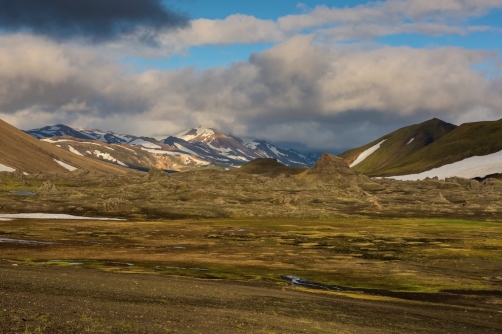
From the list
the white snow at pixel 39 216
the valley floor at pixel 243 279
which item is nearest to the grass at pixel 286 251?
the valley floor at pixel 243 279

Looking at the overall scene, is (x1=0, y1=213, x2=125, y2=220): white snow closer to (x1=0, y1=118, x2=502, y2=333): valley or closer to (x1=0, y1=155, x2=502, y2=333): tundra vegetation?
(x1=0, y1=118, x2=502, y2=333): valley

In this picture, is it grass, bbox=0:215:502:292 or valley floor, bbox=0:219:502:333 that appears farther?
grass, bbox=0:215:502:292

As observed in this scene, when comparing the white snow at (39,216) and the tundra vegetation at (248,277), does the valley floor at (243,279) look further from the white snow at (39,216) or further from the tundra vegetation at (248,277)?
the white snow at (39,216)

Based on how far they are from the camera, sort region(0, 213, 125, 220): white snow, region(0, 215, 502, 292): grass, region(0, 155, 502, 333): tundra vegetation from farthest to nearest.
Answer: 1. region(0, 213, 125, 220): white snow
2. region(0, 215, 502, 292): grass
3. region(0, 155, 502, 333): tundra vegetation

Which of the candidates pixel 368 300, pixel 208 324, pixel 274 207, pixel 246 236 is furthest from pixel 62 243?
pixel 274 207

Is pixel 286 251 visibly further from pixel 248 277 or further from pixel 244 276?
pixel 248 277

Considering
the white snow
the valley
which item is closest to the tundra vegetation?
the valley

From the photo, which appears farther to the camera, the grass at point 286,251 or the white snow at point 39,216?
the white snow at point 39,216

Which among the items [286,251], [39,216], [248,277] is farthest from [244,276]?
[39,216]

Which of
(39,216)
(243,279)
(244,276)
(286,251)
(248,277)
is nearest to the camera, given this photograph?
(243,279)

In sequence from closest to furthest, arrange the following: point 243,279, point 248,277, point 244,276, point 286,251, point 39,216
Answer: point 243,279 < point 248,277 < point 244,276 < point 286,251 < point 39,216

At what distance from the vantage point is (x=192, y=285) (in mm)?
50250

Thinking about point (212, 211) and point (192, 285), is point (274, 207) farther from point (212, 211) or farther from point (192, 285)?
point (192, 285)

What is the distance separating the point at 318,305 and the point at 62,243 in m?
63.0
